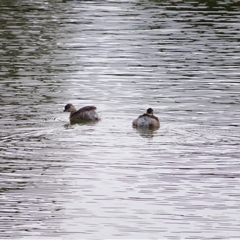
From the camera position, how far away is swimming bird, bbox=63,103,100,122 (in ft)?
72.3

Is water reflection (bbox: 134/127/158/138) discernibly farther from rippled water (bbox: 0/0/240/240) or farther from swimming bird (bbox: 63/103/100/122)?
swimming bird (bbox: 63/103/100/122)

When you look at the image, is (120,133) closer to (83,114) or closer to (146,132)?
(146,132)

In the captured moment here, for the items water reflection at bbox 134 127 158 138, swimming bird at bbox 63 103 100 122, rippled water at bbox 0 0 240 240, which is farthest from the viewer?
Result: swimming bird at bbox 63 103 100 122

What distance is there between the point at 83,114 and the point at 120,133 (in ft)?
5.48

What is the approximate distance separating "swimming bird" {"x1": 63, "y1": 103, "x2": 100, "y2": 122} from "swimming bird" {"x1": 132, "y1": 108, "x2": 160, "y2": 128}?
1023 millimetres

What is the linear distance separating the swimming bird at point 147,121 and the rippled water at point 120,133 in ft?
0.64

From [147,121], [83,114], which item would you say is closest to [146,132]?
[147,121]

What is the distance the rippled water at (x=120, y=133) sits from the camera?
15.2 metres

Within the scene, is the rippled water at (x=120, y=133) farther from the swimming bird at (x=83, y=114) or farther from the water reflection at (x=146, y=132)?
the swimming bird at (x=83, y=114)

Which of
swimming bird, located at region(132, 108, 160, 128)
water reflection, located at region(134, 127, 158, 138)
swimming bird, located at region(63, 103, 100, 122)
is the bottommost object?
swimming bird, located at region(63, 103, 100, 122)

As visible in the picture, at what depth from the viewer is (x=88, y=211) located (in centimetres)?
1546

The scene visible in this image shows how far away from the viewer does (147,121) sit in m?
20.9

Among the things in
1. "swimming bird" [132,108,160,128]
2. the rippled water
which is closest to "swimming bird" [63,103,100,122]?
the rippled water

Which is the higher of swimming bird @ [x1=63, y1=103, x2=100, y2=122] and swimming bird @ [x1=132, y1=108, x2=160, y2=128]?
swimming bird @ [x1=132, y1=108, x2=160, y2=128]
